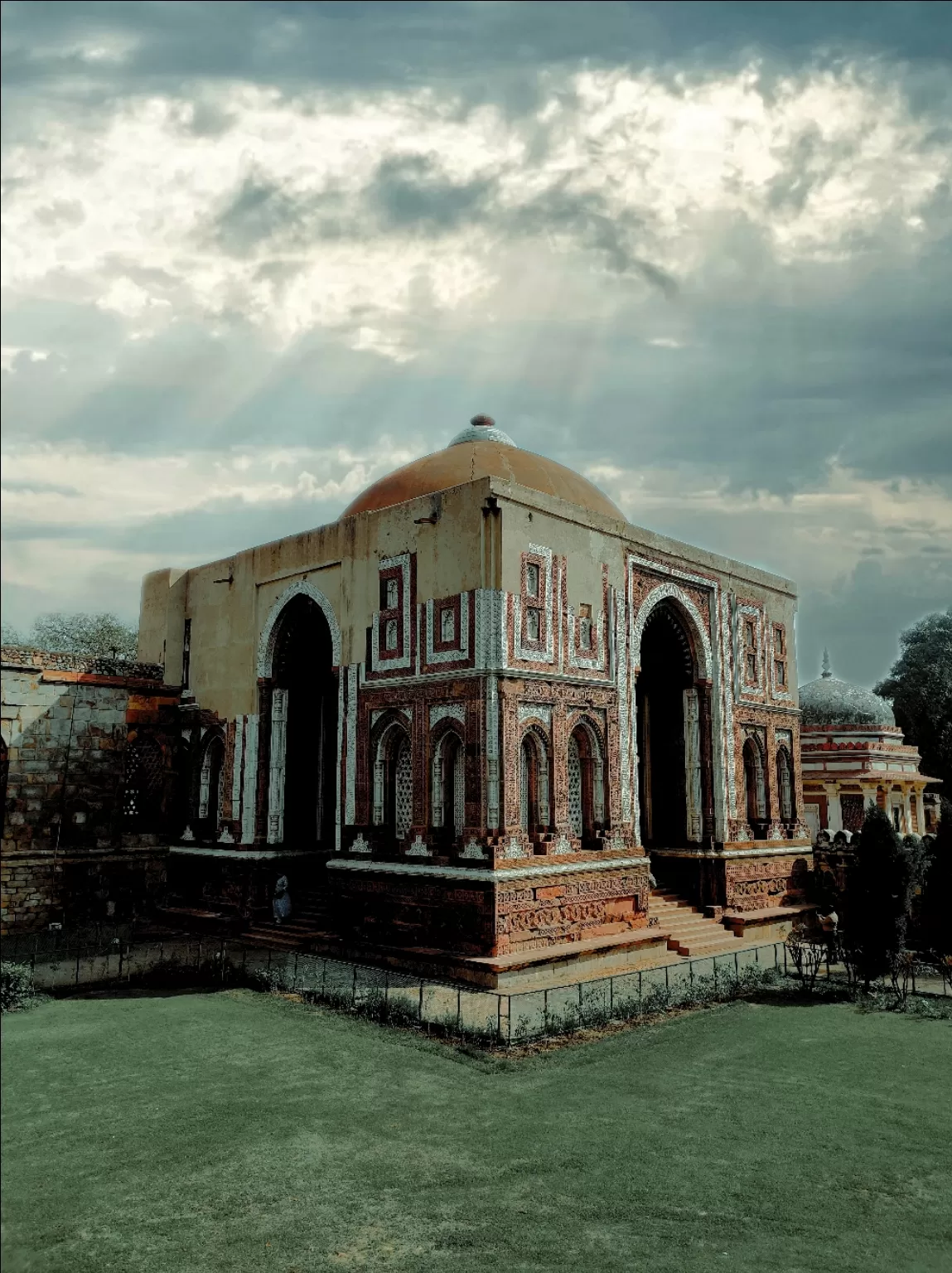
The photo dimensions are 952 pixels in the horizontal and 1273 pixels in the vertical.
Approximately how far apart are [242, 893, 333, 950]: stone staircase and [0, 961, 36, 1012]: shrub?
184 inches

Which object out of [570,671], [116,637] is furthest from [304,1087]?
[116,637]

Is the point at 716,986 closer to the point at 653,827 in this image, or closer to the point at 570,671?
the point at 570,671

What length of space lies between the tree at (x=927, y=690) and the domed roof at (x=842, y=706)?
11.7 metres

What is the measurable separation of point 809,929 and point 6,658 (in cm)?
1828

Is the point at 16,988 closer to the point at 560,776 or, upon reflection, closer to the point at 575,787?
the point at 560,776

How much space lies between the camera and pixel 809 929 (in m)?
21.8

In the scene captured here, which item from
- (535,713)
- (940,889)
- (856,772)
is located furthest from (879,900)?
(856,772)

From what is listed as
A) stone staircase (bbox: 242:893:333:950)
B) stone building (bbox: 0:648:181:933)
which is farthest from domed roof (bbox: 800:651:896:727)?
stone building (bbox: 0:648:181:933)

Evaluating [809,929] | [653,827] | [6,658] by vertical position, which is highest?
[6,658]

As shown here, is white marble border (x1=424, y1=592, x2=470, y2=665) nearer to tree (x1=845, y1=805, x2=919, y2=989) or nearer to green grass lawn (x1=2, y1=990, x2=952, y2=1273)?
green grass lawn (x1=2, y1=990, x2=952, y2=1273)

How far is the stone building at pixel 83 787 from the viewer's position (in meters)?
18.6

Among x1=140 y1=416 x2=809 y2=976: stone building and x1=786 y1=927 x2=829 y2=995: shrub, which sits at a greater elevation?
x1=140 y1=416 x2=809 y2=976: stone building

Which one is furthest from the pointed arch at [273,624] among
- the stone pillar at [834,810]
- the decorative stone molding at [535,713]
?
the stone pillar at [834,810]

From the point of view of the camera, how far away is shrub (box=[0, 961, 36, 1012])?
503 inches
